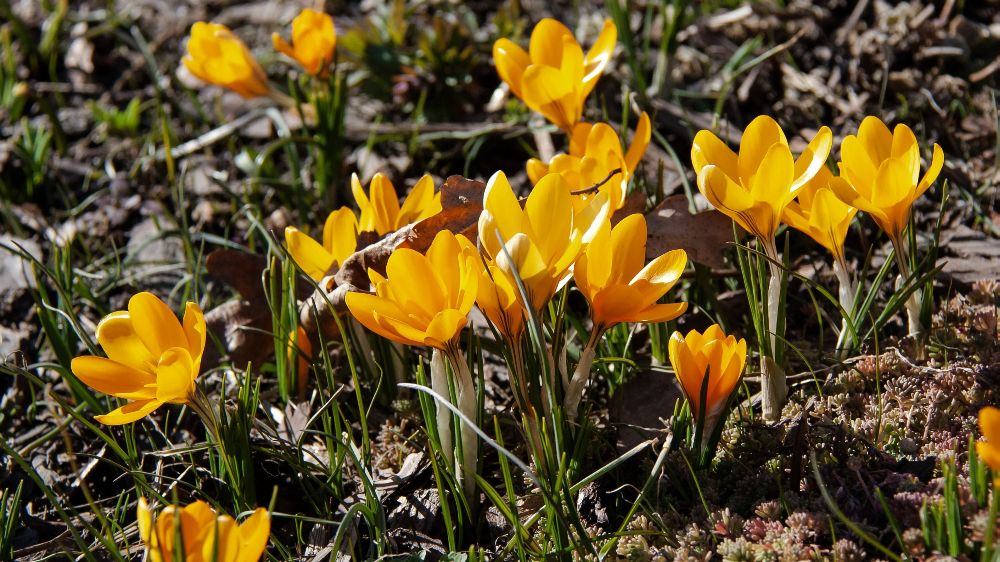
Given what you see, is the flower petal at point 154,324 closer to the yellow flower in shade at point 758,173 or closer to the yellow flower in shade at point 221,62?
the yellow flower in shade at point 758,173

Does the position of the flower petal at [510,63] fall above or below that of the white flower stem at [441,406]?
above

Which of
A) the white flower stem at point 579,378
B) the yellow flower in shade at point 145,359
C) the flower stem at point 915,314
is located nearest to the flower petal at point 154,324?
the yellow flower in shade at point 145,359

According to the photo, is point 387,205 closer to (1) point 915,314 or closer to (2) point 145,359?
(2) point 145,359

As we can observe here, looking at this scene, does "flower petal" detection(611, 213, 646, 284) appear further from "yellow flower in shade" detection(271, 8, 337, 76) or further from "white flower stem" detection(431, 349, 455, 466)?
"yellow flower in shade" detection(271, 8, 337, 76)

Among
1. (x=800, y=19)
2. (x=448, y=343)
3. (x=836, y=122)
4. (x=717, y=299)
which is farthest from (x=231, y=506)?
(x=800, y=19)

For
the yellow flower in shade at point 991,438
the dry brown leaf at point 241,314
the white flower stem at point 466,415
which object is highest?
the yellow flower in shade at point 991,438

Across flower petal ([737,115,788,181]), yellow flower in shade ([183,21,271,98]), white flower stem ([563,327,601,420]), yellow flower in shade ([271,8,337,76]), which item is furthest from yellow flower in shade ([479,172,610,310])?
yellow flower in shade ([183,21,271,98])
